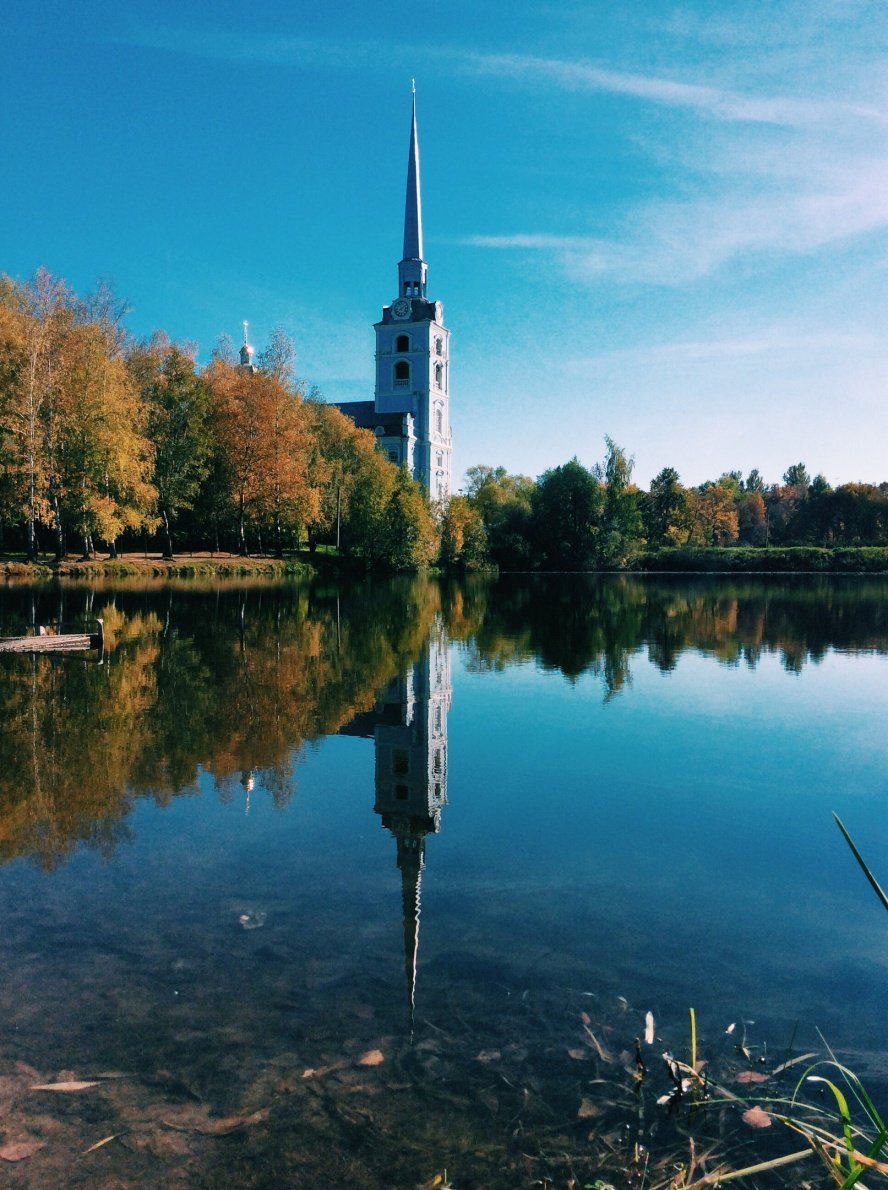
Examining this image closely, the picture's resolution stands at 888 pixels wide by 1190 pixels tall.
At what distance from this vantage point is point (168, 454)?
57094 millimetres

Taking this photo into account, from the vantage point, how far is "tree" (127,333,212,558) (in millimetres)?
57156

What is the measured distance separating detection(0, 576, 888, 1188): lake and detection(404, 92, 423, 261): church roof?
3651 inches

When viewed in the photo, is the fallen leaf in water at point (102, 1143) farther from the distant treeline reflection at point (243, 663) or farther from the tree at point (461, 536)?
the tree at point (461, 536)

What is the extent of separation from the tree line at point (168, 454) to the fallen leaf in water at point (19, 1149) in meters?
46.8

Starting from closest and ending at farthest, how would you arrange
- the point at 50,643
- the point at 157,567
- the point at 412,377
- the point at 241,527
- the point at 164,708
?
the point at 164,708 < the point at 50,643 < the point at 157,567 < the point at 241,527 < the point at 412,377

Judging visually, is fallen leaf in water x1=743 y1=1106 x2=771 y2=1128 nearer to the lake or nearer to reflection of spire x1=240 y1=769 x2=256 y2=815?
the lake

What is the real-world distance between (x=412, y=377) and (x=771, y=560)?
170ft

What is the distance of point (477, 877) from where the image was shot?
7797mm

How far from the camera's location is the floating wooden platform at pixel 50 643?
19969 mm

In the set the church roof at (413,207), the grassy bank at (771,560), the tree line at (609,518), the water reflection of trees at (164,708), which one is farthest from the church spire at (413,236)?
the water reflection of trees at (164,708)

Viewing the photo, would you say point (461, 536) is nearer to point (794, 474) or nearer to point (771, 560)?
point (771, 560)

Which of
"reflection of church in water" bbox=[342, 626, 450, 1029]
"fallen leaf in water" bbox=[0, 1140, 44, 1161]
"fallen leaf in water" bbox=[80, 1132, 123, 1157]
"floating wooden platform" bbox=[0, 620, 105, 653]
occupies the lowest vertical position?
"fallen leaf in water" bbox=[80, 1132, 123, 1157]

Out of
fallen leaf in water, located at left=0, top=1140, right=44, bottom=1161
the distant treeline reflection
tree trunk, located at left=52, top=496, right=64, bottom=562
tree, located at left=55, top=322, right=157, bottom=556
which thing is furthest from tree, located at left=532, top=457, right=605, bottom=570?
fallen leaf in water, located at left=0, top=1140, right=44, bottom=1161

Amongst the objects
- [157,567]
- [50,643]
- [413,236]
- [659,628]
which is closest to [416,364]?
[413,236]
